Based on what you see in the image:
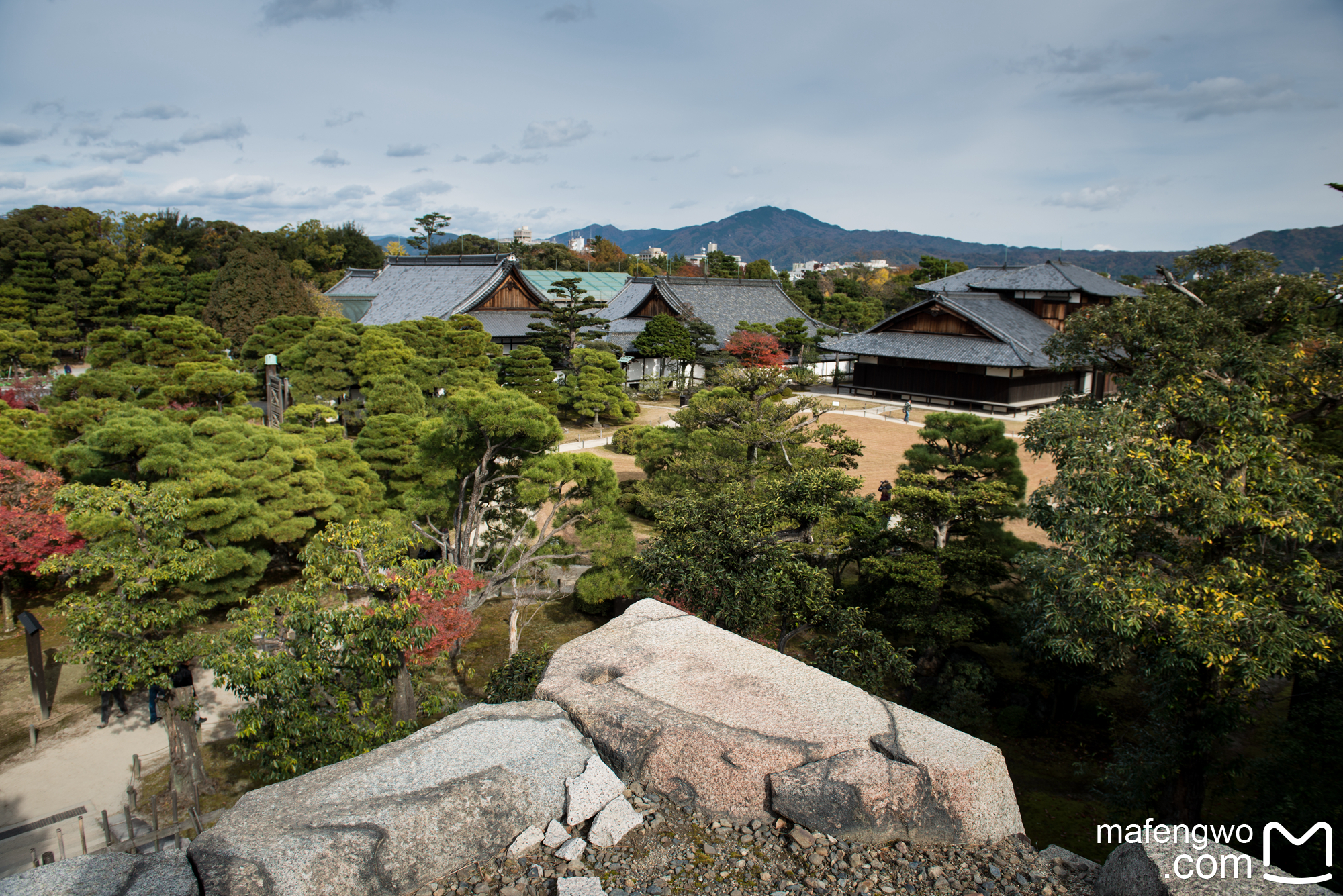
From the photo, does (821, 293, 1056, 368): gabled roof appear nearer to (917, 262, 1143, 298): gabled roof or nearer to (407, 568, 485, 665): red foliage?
(917, 262, 1143, 298): gabled roof

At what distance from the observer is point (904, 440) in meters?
24.4

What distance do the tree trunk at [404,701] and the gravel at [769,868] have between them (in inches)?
140

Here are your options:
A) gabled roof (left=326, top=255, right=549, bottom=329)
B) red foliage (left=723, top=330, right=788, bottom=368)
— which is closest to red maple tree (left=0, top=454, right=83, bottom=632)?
gabled roof (left=326, top=255, right=549, bottom=329)

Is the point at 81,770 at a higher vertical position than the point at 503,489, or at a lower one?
lower

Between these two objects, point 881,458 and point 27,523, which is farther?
point 881,458

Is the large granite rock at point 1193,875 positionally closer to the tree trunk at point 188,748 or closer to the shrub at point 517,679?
the shrub at point 517,679

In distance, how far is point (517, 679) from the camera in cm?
672

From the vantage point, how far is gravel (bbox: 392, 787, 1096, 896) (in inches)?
147

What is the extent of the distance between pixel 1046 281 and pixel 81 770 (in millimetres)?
36381

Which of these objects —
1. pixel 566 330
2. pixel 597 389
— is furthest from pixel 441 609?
pixel 566 330

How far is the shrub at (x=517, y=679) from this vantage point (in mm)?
6445

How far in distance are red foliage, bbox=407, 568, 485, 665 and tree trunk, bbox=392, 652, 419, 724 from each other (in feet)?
0.61

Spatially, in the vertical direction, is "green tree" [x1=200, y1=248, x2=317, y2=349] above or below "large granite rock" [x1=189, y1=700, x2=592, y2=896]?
above

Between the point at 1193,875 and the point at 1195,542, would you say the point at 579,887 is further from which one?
the point at 1195,542
